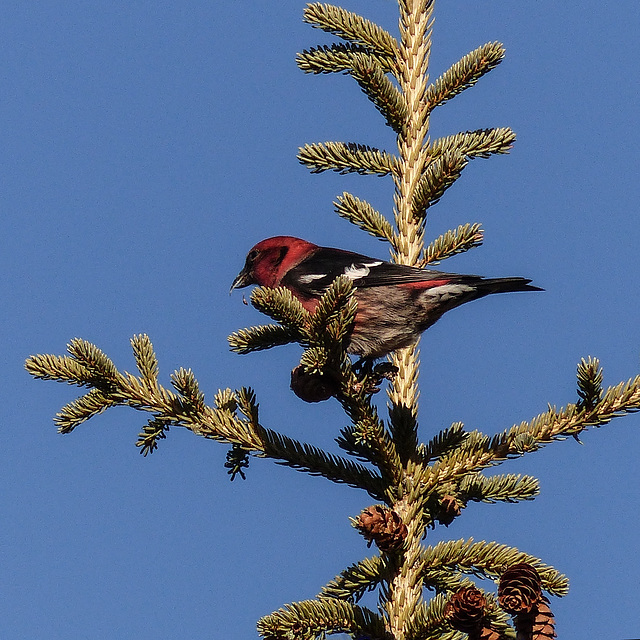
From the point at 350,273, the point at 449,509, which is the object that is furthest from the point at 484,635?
the point at 350,273

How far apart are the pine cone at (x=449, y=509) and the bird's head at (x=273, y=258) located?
2509 millimetres

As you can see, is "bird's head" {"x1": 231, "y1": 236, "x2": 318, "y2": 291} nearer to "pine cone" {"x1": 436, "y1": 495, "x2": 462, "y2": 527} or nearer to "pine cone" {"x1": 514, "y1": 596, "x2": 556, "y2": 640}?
"pine cone" {"x1": 436, "y1": 495, "x2": 462, "y2": 527}

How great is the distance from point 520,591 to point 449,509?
2.15 feet

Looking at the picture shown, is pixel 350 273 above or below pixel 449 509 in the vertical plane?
above

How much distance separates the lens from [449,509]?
2996 mm

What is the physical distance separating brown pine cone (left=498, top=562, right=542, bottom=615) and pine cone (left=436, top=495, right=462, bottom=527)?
1.91 ft

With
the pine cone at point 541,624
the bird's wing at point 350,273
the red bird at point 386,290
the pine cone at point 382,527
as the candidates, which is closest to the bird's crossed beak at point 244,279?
the red bird at point 386,290

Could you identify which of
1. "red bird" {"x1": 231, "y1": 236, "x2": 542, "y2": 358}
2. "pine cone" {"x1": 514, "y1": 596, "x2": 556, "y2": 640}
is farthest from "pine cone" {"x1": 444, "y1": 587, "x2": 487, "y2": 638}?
"red bird" {"x1": 231, "y1": 236, "x2": 542, "y2": 358}

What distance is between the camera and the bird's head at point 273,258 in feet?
17.5

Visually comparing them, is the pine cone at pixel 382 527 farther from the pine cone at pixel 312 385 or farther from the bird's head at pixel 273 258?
the bird's head at pixel 273 258

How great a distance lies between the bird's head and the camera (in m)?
5.33

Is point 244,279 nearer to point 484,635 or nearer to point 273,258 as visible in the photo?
point 273,258

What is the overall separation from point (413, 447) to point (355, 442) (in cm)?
23

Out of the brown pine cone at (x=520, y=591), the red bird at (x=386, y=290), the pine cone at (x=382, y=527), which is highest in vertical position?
the red bird at (x=386, y=290)
